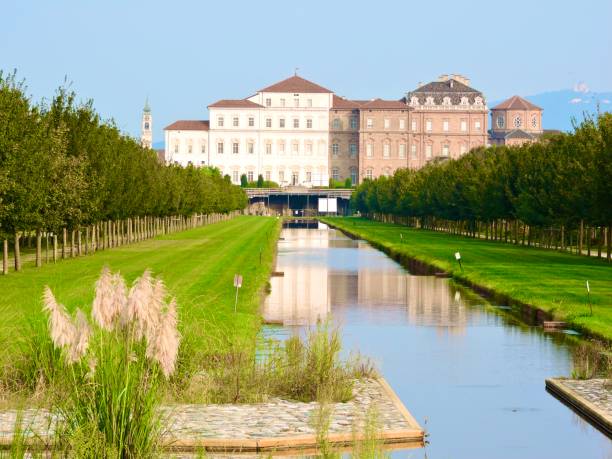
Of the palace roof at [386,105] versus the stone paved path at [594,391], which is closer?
the stone paved path at [594,391]

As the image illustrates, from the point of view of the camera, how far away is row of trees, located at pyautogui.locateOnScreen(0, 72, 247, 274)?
1369 inches

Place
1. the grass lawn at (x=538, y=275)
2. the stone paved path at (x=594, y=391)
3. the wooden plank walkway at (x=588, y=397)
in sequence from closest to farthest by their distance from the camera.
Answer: the wooden plank walkway at (x=588, y=397) < the stone paved path at (x=594, y=391) < the grass lawn at (x=538, y=275)

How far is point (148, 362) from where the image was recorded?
11648 millimetres

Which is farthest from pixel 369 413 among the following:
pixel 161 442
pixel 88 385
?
pixel 88 385

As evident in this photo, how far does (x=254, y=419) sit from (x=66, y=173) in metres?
29.3

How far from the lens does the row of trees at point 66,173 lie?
34.8 m

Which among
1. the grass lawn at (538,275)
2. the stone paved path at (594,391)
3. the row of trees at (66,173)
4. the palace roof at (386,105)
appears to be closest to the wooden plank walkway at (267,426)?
the stone paved path at (594,391)

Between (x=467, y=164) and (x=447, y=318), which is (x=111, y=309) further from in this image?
(x=467, y=164)

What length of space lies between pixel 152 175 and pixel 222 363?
50.7 metres

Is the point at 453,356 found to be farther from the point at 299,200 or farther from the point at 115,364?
the point at 299,200

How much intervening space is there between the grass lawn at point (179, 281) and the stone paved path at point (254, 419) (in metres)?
Answer: 1.89

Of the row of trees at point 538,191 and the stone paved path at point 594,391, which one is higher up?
the row of trees at point 538,191

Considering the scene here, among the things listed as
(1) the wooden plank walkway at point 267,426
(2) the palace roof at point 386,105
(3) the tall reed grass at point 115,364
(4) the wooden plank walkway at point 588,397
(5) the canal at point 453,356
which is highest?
(2) the palace roof at point 386,105

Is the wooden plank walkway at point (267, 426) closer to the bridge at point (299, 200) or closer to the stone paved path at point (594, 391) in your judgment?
the stone paved path at point (594, 391)
